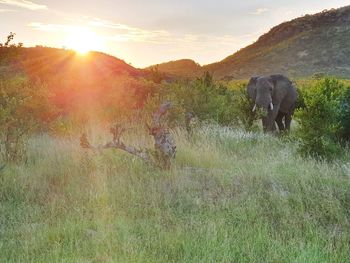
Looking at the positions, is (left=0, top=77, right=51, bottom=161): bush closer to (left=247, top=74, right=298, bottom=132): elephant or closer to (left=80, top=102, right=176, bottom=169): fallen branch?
(left=80, top=102, right=176, bottom=169): fallen branch

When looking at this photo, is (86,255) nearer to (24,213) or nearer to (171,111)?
(24,213)

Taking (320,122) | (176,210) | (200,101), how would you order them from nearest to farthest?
(176,210)
(320,122)
(200,101)

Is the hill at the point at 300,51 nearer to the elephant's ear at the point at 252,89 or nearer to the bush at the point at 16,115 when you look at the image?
the elephant's ear at the point at 252,89

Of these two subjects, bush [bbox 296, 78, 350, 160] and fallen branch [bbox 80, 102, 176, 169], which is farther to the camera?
bush [bbox 296, 78, 350, 160]

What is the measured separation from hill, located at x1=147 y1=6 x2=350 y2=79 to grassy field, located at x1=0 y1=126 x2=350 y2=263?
71.6 meters

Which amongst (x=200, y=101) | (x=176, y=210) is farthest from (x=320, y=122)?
(x=200, y=101)

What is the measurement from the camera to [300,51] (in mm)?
103688

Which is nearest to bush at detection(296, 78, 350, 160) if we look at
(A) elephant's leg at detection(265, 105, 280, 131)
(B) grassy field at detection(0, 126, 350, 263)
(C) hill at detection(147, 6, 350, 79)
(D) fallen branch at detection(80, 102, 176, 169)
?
(B) grassy field at detection(0, 126, 350, 263)

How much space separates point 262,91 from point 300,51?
91.1 metres

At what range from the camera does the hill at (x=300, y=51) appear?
92.1 m

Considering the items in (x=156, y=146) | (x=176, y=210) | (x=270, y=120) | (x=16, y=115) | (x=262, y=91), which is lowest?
(x=176, y=210)

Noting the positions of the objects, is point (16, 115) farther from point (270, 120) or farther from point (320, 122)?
point (270, 120)

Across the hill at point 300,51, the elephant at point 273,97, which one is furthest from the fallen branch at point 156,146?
the hill at point 300,51

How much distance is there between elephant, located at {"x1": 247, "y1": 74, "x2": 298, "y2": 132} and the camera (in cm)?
1686
